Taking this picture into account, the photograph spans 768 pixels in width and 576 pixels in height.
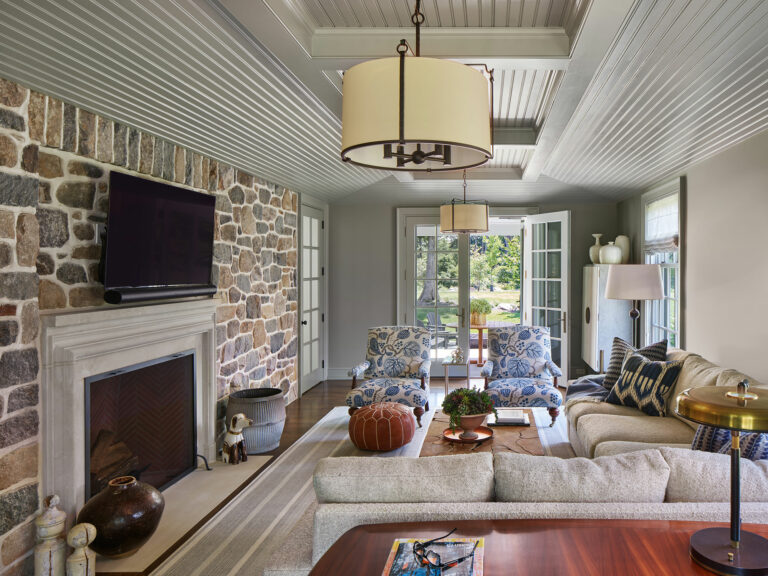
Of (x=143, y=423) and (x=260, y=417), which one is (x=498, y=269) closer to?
(x=260, y=417)

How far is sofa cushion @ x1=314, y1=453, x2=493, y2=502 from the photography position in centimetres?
174

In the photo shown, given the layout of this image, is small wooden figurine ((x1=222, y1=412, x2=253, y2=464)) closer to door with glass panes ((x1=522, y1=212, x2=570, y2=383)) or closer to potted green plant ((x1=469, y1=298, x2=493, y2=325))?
potted green plant ((x1=469, y1=298, x2=493, y2=325))

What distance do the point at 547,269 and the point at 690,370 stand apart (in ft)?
11.5

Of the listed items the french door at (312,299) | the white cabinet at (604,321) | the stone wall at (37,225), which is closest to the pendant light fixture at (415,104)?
the stone wall at (37,225)

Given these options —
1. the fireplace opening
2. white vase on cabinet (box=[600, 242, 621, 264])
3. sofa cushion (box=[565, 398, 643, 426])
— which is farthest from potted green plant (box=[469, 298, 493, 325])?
the fireplace opening

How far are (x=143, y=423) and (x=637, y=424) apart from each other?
298cm

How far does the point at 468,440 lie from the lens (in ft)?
11.4

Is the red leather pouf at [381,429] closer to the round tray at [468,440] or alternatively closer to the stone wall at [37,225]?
the round tray at [468,440]

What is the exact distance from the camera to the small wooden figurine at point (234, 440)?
412 centimetres

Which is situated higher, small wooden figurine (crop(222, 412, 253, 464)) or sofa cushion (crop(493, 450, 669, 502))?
sofa cushion (crop(493, 450, 669, 502))

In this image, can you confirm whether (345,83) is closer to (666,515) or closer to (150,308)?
(666,515)

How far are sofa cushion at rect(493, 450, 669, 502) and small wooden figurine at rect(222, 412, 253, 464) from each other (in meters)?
2.72

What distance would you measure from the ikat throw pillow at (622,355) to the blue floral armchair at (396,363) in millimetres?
1504

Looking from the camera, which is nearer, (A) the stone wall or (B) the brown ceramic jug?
(A) the stone wall
